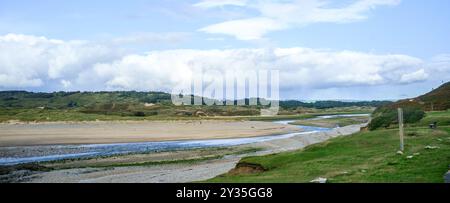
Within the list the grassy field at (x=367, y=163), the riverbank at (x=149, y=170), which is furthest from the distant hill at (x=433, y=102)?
the grassy field at (x=367, y=163)

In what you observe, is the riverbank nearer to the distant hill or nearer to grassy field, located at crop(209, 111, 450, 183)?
grassy field, located at crop(209, 111, 450, 183)

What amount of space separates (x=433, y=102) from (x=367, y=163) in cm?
7519

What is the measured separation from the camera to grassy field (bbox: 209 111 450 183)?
53.8 feet

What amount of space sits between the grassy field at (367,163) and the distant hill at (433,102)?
49603mm

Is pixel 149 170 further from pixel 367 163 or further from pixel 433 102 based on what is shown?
pixel 433 102

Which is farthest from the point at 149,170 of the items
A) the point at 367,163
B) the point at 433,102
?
the point at 433,102

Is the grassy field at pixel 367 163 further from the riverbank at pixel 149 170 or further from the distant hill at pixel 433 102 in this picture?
→ the distant hill at pixel 433 102

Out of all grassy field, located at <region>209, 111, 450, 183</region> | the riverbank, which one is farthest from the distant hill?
grassy field, located at <region>209, 111, 450, 183</region>

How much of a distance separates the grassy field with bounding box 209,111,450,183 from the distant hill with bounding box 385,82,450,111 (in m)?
49.6

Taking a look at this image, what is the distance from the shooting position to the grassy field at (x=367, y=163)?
16.4 metres
